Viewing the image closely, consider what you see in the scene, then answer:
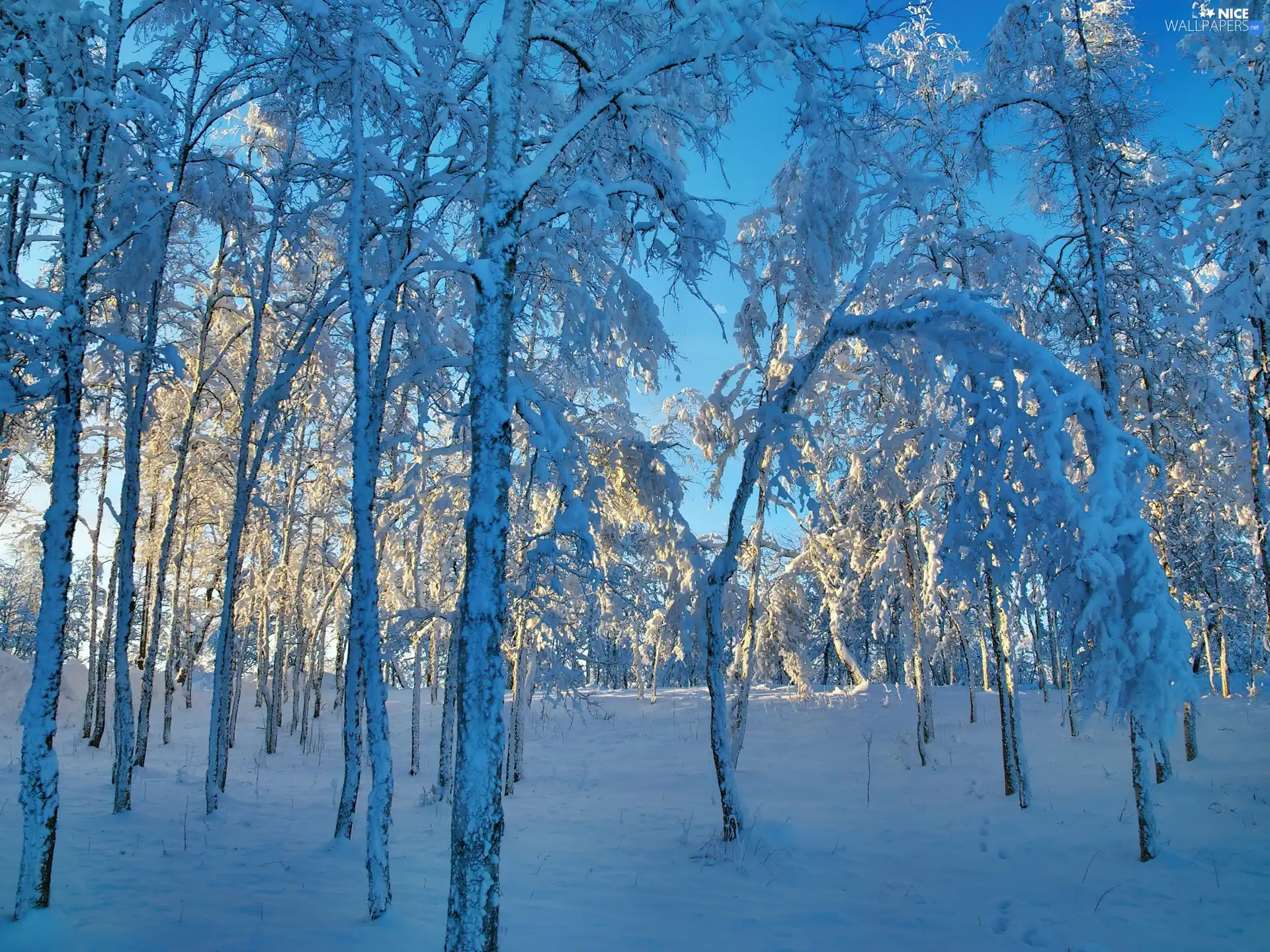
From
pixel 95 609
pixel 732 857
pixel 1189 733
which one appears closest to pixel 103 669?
pixel 95 609

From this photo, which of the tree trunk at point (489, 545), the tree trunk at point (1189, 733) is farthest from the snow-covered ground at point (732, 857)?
the tree trunk at point (489, 545)

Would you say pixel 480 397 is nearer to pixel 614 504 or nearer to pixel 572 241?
pixel 572 241

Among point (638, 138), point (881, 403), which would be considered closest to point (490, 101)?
point (638, 138)

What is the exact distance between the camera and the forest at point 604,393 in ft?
16.4

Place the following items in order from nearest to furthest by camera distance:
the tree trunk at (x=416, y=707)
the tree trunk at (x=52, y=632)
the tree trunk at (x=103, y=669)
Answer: the tree trunk at (x=52, y=632) < the tree trunk at (x=416, y=707) < the tree trunk at (x=103, y=669)

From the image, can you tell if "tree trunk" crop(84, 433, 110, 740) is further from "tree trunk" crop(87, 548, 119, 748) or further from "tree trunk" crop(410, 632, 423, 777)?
"tree trunk" crop(410, 632, 423, 777)

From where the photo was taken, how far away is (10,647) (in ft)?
122

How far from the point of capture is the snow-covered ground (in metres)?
5.86

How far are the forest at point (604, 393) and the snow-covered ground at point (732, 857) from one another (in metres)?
0.16

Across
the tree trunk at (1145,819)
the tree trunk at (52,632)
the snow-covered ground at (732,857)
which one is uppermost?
the tree trunk at (52,632)

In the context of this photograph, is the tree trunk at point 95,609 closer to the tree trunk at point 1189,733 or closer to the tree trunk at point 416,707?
the tree trunk at point 416,707

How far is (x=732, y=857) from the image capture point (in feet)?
27.2

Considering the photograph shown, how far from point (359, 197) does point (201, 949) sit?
671 cm

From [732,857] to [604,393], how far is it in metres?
7.93
